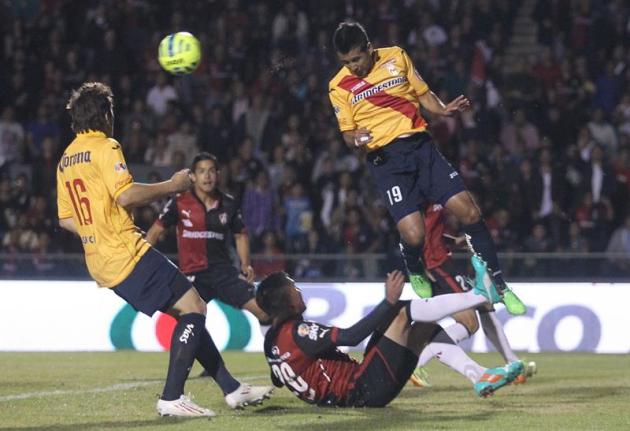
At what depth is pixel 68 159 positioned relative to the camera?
934 cm

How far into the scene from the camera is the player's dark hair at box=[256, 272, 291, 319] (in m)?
9.45

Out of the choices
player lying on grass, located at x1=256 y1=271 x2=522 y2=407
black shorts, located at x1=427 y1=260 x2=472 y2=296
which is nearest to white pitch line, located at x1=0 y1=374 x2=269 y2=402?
player lying on grass, located at x1=256 y1=271 x2=522 y2=407

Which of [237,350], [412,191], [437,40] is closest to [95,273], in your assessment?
[412,191]

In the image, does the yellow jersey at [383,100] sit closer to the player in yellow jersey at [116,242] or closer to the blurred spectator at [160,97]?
the player in yellow jersey at [116,242]

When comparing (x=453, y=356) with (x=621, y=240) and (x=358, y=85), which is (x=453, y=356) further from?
(x=621, y=240)

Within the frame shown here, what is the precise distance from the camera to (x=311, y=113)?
20594 millimetres

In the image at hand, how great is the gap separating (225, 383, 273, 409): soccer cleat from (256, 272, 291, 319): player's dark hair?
0.59m

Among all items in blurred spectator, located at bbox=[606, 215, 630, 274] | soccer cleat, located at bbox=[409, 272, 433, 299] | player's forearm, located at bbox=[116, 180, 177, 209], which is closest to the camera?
player's forearm, located at bbox=[116, 180, 177, 209]

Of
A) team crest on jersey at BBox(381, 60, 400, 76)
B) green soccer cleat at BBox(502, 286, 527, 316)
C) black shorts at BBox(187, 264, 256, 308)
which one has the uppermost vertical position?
team crest on jersey at BBox(381, 60, 400, 76)

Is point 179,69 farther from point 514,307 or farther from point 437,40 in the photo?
point 437,40

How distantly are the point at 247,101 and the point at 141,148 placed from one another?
1.95m

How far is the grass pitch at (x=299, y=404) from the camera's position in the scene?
8.88 m

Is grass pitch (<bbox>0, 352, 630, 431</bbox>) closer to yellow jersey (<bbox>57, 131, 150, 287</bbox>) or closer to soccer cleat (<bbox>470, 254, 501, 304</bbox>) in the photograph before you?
soccer cleat (<bbox>470, 254, 501, 304</bbox>)

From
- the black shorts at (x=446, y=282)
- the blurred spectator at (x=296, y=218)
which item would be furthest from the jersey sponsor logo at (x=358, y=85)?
the blurred spectator at (x=296, y=218)
